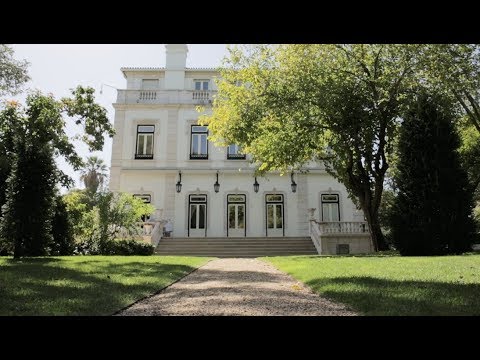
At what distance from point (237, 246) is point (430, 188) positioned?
10.2 m

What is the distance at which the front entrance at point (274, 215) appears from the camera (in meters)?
25.2

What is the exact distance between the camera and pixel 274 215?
25.5 m

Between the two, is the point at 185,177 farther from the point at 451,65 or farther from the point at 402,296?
the point at 402,296

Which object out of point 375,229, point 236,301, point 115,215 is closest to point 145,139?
point 115,215

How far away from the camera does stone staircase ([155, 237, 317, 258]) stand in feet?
68.0

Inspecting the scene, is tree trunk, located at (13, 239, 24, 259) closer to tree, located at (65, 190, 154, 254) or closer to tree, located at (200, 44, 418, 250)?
tree, located at (65, 190, 154, 254)

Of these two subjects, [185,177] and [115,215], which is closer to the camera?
[115,215]

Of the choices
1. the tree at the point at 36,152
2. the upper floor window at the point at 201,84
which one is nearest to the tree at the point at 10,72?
the tree at the point at 36,152

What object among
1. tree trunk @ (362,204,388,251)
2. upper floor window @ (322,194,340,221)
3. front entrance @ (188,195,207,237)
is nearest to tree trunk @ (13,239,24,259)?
front entrance @ (188,195,207,237)

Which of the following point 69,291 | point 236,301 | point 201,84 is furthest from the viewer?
point 201,84

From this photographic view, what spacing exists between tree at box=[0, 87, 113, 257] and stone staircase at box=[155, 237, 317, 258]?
7619 mm
